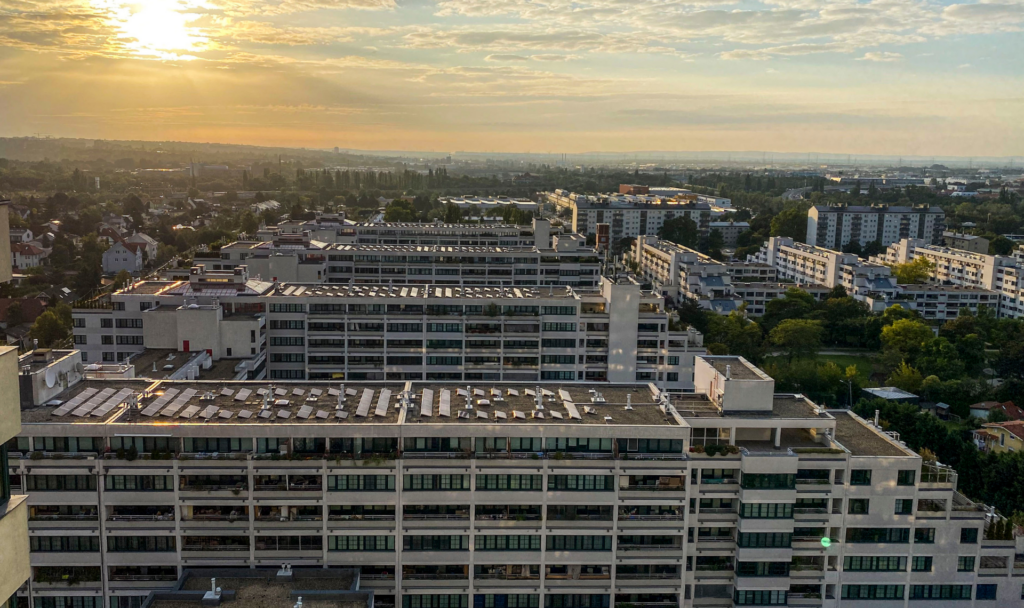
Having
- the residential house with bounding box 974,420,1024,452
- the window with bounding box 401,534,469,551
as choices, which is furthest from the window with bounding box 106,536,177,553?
the residential house with bounding box 974,420,1024,452

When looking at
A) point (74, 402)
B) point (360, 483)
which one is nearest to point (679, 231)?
point (360, 483)

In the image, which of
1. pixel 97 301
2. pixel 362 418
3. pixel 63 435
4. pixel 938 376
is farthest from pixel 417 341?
pixel 938 376

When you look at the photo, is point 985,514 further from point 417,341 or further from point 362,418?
point 417,341

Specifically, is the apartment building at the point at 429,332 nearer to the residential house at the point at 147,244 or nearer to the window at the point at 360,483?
the window at the point at 360,483

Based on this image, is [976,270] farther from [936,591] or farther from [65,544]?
[65,544]

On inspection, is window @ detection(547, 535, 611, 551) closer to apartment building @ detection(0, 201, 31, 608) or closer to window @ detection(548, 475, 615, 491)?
window @ detection(548, 475, 615, 491)

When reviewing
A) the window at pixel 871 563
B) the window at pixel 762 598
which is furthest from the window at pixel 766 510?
the window at pixel 871 563
